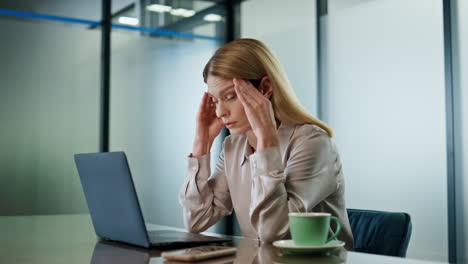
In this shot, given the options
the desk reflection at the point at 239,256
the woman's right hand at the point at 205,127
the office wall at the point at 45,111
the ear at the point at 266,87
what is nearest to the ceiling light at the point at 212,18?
the office wall at the point at 45,111

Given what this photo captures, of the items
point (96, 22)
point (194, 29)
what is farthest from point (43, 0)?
point (194, 29)

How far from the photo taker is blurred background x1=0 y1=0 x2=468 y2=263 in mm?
3406

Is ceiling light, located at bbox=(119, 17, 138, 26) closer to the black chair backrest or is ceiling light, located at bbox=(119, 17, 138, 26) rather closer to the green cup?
the black chair backrest

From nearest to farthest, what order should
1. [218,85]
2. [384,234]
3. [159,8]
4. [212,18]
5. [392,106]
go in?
[384,234]
[218,85]
[392,106]
[159,8]
[212,18]

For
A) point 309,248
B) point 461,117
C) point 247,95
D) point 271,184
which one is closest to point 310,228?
point 309,248

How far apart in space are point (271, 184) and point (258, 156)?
0.09m

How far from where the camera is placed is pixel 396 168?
12.1 ft

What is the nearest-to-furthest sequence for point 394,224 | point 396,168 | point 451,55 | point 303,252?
1. point 303,252
2. point 394,224
3. point 451,55
4. point 396,168

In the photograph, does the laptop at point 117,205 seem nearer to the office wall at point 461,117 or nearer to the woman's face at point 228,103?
the woman's face at point 228,103

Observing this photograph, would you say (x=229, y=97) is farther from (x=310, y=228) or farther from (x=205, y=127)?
(x=310, y=228)

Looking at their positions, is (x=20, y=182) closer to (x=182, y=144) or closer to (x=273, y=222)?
(x=182, y=144)

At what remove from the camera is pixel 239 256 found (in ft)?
3.75

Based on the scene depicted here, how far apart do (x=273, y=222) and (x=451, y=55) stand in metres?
2.26

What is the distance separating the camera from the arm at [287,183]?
1.48 meters
